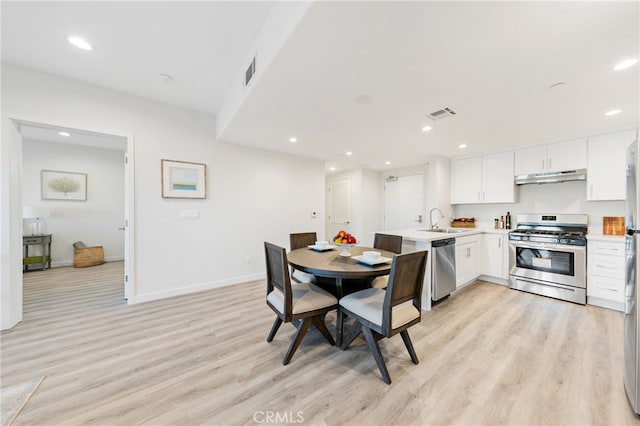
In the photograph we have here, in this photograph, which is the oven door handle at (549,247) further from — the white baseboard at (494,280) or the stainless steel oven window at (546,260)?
the white baseboard at (494,280)

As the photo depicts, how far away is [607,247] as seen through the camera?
2848mm

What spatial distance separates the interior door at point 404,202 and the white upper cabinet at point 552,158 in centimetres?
182

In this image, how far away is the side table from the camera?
436cm

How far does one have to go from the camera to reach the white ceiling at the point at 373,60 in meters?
1.36

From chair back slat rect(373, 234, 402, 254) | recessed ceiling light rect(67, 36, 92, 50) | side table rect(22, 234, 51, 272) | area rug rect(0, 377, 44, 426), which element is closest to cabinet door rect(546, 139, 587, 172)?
chair back slat rect(373, 234, 402, 254)

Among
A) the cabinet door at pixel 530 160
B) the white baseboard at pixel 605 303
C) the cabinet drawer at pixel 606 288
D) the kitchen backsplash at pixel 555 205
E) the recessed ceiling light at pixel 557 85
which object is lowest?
the white baseboard at pixel 605 303

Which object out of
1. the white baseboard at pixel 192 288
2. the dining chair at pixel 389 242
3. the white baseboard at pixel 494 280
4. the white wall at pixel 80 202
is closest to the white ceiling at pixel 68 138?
the white wall at pixel 80 202

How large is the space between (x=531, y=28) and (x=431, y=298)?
8.63 feet

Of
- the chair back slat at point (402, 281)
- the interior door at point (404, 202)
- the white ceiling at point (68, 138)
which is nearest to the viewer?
the chair back slat at point (402, 281)

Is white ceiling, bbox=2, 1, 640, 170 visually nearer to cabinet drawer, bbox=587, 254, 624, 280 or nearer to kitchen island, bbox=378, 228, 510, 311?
kitchen island, bbox=378, 228, 510, 311

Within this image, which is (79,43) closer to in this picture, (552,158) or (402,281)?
(402,281)

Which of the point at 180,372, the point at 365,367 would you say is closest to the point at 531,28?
the point at 365,367

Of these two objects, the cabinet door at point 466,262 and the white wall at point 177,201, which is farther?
the cabinet door at point 466,262

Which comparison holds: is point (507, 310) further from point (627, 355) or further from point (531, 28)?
point (531, 28)
